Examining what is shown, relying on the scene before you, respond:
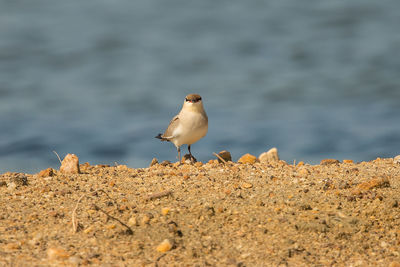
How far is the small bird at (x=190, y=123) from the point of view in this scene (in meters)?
7.55

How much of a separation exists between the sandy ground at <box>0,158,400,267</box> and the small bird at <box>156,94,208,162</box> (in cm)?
150

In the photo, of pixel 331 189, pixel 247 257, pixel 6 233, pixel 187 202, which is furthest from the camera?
pixel 331 189

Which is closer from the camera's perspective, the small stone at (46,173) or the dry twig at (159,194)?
the dry twig at (159,194)

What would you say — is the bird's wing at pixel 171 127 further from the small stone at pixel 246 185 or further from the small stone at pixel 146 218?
the small stone at pixel 146 218

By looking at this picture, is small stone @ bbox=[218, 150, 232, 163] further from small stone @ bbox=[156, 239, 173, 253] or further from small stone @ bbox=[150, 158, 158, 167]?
small stone @ bbox=[156, 239, 173, 253]

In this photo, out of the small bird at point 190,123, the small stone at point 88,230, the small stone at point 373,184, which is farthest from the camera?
the small bird at point 190,123

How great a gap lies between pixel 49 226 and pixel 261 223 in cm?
182

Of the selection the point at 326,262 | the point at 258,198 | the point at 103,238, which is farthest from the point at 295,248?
the point at 103,238

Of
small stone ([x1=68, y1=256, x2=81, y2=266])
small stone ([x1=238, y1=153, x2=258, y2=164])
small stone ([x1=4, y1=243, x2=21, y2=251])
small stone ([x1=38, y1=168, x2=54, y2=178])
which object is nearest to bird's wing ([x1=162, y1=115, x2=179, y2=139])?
small stone ([x1=238, y1=153, x2=258, y2=164])

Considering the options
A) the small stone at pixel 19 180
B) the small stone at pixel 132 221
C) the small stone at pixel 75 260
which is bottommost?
the small stone at pixel 75 260

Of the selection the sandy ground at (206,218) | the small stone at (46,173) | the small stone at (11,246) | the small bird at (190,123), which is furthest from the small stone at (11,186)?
the small bird at (190,123)

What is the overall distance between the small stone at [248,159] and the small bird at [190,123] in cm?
85

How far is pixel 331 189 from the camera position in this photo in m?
5.44

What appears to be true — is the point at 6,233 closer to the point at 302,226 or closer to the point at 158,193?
the point at 158,193
